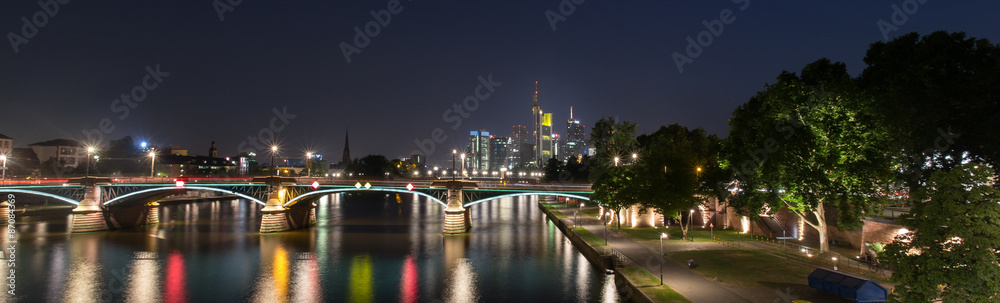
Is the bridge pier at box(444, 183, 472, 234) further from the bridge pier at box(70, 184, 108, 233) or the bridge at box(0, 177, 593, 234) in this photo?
the bridge pier at box(70, 184, 108, 233)

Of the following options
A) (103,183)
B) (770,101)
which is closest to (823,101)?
(770,101)

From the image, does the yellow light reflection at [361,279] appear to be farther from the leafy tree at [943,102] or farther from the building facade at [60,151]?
the building facade at [60,151]

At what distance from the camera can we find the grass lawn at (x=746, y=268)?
1152 inches

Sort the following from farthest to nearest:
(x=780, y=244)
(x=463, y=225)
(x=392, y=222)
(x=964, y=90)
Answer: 1. (x=392, y=222)
2. (x=463, y=225)
3. (x=780, y=244)
4. (x=964, y=90)

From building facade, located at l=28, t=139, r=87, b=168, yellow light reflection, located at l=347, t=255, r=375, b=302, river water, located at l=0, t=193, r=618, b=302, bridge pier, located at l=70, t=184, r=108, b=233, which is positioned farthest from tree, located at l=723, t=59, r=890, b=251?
building facade, located at l=28, t=139, r=87, b=168

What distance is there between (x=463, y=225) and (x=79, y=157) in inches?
5819

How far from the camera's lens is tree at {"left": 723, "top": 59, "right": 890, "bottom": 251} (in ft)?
104

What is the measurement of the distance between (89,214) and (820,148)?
8277 cm

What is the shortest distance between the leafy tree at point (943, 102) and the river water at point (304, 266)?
19350 millimetres

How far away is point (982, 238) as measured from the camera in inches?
570

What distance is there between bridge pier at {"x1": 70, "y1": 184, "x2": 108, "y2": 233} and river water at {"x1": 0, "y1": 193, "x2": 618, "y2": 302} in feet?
6.46

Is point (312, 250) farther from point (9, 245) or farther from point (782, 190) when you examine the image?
point (782, 190)

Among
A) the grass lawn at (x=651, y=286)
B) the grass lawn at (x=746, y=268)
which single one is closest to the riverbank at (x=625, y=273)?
the grass lawn at (x=651, y=286)

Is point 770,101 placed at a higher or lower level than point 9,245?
higher
